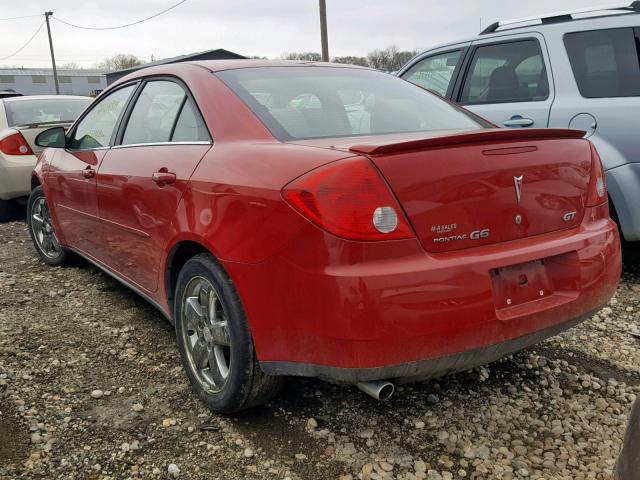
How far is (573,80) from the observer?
4184mm

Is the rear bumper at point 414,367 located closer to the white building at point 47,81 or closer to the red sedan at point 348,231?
the red sedan at point 348,231

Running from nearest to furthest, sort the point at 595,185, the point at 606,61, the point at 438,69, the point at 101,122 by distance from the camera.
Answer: the point at 595,185 → the point at 101,122 → the point at 606,61 → the point at 438,69

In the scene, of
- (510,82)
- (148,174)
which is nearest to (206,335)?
(148,174)

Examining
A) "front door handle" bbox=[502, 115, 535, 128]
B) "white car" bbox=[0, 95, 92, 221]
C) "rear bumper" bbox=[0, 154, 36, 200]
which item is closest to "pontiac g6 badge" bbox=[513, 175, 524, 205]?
"front door handle" bbox=[502, 115, 535, 128]

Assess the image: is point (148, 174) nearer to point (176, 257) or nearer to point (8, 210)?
point (176, 257)

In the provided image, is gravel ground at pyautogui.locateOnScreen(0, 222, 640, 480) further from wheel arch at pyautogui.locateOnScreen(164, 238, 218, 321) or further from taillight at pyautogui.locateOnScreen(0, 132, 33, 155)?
taillight at pyautogui.locateOnScreen(0, 132, 33, 155)

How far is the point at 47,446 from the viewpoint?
7.75ft

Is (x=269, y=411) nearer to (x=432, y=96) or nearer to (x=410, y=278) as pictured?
(x=410, y=278)

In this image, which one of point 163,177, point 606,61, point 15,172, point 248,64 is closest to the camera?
point 163,177

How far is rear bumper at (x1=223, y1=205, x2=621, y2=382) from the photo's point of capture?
185cm

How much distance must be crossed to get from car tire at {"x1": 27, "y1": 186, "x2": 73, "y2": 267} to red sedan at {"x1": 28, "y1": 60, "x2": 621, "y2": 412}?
2.04 meters

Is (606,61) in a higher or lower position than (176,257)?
higher

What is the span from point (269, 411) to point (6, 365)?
1507 millimetres

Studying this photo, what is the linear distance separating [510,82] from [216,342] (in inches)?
132
